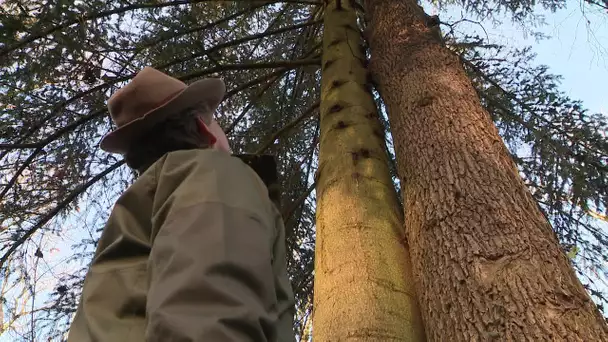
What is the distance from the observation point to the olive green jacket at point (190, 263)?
0.97 meters

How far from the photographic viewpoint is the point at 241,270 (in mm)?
1037

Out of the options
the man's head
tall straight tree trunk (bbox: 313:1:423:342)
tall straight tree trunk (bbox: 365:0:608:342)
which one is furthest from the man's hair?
tall straight tree trunk (bbox: 365:0:608:342)

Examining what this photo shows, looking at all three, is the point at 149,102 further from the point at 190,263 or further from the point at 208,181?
the point at 190,263

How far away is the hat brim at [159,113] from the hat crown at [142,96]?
0.06m

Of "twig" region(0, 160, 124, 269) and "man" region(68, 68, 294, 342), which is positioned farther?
"twig" region(0, 160, 124, 269)

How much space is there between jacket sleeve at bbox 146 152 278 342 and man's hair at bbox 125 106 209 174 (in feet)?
0.86

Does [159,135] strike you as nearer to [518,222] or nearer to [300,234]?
[518,222]

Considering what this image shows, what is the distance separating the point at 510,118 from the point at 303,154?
161 cm

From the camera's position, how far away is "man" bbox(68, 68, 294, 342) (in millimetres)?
968

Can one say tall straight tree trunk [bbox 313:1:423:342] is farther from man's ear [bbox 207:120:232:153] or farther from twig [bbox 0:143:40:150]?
twig [bbox 0:143:40:150]

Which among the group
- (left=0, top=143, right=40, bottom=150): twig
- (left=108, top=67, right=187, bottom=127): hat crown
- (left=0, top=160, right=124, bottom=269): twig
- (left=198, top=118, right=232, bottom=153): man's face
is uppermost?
(left=0, top=143, right=40, bottom=150): twig

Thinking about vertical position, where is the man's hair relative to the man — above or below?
above

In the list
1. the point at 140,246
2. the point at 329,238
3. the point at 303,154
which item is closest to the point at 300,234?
the point at 303,154

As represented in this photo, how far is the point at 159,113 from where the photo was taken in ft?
5.00
